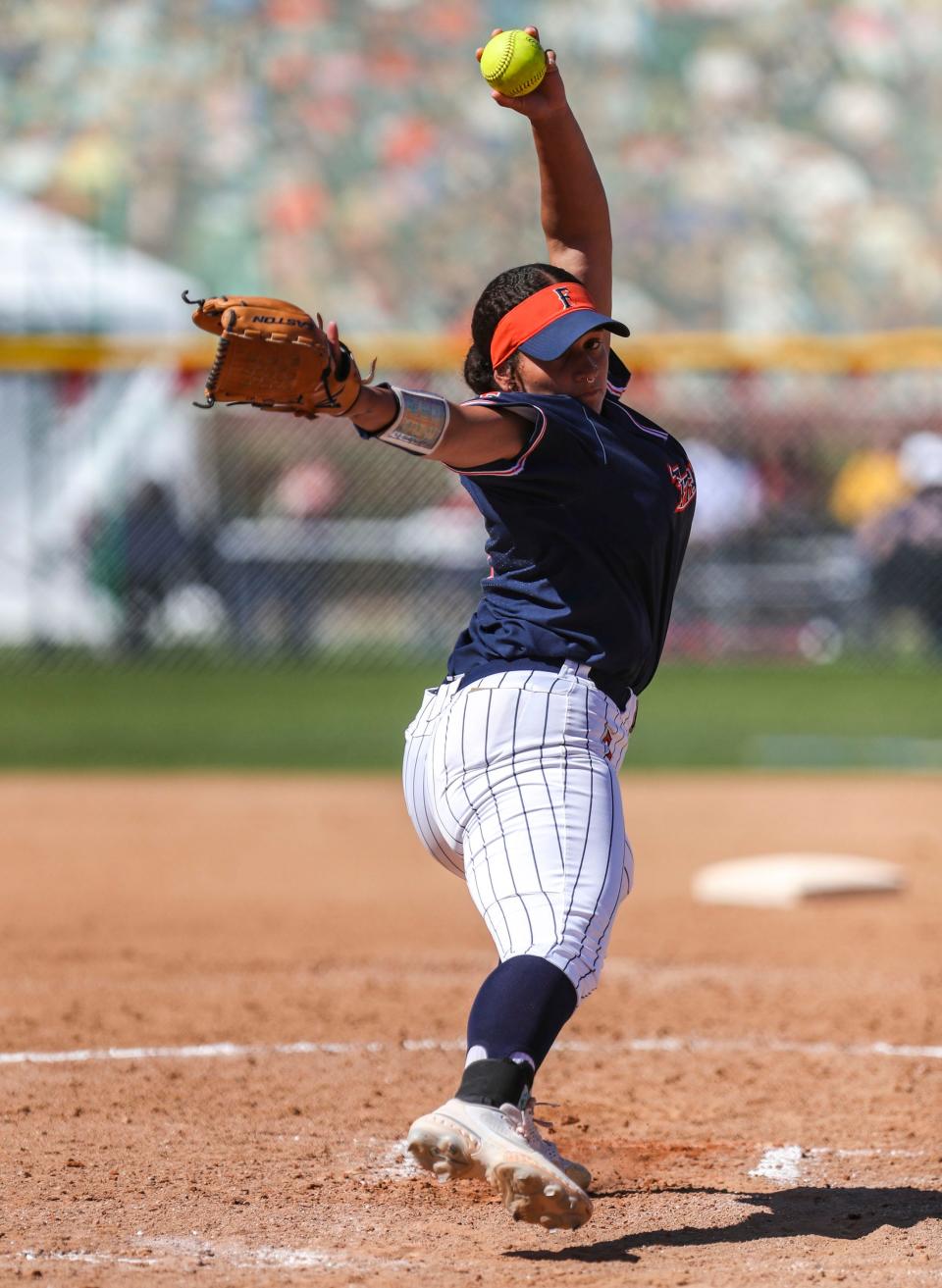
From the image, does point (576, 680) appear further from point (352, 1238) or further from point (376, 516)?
point (376, 516)

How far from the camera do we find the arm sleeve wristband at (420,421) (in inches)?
97.2

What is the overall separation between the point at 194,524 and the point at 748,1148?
27.1 feet

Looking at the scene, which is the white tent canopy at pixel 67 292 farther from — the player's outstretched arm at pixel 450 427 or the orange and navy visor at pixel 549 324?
the player's outstretched arm at pixel 450 427

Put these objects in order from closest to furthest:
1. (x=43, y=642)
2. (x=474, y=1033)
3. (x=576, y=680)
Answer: (x=474, y=1033) < (x=576, y=680) < (x=43, y=642)

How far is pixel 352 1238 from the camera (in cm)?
266

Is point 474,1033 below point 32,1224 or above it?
above

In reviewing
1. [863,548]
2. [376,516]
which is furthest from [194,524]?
[863,548]

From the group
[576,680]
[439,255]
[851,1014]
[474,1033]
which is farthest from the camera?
[439,255]

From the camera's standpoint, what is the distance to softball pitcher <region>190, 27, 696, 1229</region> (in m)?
2.48

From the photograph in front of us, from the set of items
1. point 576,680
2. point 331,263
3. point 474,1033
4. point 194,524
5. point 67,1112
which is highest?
point 331,263

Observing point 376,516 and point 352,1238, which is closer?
point 352,1238

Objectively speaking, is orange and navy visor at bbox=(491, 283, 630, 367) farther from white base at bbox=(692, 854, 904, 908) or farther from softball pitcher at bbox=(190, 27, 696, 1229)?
white base at bbox=(692, 854, 904, 908)

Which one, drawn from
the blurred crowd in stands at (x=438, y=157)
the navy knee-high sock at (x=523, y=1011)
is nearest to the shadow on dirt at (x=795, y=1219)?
the navy knee-high sock at (x=523, y=1011)

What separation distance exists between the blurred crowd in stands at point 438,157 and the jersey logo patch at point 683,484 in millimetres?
15728
